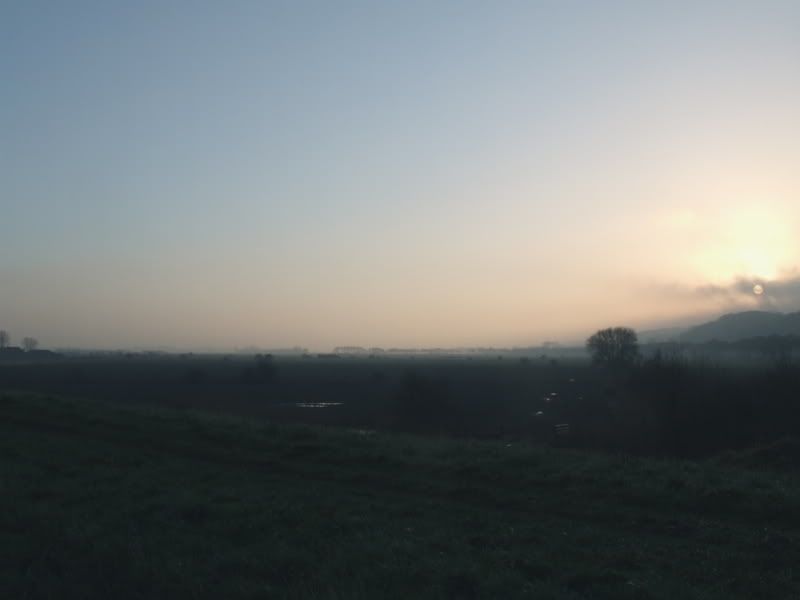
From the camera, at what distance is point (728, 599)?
8.83 meters

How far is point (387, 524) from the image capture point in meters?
12.6

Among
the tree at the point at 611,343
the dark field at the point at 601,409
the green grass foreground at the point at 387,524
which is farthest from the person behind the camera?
the tree at the point at 611,343

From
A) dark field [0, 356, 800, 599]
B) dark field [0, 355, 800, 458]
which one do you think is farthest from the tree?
dark field [0, 356, 800, 599]

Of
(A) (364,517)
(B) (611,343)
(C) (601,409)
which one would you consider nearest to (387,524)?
(A) (364,517)

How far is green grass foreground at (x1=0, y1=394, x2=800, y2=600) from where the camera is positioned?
966 cm

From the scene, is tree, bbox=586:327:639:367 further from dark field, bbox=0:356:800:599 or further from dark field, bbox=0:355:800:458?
dark field, bbox=0:356:800:599

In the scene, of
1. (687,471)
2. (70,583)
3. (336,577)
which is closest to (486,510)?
(336,577)

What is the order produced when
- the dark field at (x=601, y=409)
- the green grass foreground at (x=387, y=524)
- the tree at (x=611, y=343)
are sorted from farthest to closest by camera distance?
the tree at (x=611, y=343) < the dark field at (x=601, y=409) < the green grass foreground at (x=387, y=524)

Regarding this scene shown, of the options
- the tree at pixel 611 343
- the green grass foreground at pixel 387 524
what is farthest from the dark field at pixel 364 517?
the tree at pixel 611 343

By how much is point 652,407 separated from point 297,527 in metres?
34.6

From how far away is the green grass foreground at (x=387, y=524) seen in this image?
9656mm

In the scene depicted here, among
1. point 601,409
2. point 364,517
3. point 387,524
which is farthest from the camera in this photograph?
point 601,409

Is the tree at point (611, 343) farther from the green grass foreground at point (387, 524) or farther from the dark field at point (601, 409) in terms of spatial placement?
the green grass foreground at point (387, 524)

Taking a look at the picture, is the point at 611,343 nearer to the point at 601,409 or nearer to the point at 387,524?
the point at 601,409
